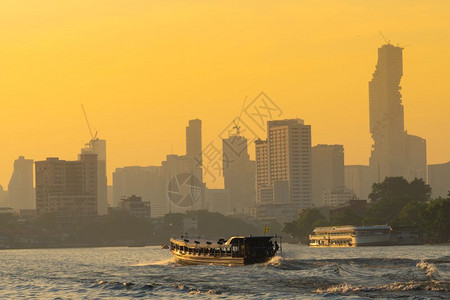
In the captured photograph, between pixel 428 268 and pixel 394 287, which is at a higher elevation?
pixel 428 268

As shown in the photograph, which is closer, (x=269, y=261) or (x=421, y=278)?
(x=421, y=278)

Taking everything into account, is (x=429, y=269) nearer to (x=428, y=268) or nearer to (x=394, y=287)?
(x=428, y=268)

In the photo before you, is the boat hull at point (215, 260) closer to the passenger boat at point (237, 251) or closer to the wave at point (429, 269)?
the passenger boat at point (237, 251)

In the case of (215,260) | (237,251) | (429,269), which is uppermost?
(237,251)

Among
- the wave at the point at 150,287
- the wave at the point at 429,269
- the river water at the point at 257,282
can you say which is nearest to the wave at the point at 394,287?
the river water at the point at 257,282

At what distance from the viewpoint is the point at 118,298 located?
367ft

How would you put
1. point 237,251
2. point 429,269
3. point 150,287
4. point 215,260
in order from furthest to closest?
point 215,260, point 237,251, point 429,269, point 150,287

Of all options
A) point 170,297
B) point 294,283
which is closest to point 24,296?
point 170,297

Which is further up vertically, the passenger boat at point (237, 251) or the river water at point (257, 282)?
the passenger boat at point (237, 251)

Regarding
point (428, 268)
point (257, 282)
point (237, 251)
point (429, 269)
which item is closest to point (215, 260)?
point (237, 251)

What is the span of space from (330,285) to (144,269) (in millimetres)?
52824

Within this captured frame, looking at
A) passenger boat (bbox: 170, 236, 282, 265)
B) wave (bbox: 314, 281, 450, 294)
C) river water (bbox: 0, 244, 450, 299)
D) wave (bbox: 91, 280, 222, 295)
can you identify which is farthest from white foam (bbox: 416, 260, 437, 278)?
wave (bbox: 91, 280, 222, 295)

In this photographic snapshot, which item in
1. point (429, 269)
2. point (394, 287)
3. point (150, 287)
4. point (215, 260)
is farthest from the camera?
point (215, 260)

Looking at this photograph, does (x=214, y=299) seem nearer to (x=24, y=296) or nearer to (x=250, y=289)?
(x=250, y=289)
